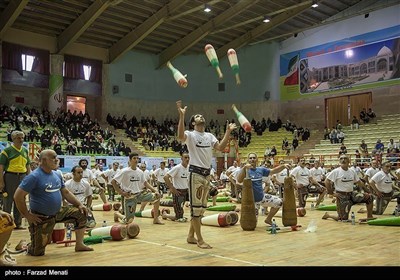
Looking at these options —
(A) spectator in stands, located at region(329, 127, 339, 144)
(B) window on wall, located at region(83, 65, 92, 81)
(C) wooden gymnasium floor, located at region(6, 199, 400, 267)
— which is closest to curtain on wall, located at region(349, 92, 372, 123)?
(A) spectator in stands, located at region(329, 127, 339, 144)

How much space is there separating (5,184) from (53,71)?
2106cm

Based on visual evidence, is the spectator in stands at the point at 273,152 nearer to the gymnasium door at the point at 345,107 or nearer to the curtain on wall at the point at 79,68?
the gymnasium door at the point at 345,107

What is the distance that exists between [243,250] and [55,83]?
24.1 metres

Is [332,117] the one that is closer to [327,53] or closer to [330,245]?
[327,53]

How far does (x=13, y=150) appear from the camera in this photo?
299 inches

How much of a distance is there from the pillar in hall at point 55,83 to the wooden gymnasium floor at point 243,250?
68.0 ft

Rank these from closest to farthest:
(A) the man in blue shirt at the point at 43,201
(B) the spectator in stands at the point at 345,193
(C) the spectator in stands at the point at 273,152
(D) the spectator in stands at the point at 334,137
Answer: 1. (A) the man in blue shirt at the point at 43,201
2. (B) the spectator in stands at the point at 345,193
3. (C) the spectator in stands at the point at 273,152
4. (D) the spectator in stands at the point at 334,137

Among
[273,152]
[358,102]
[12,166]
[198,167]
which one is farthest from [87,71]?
[198,167]

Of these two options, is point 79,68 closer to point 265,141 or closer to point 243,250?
point 265,141

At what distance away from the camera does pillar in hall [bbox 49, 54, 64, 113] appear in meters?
27.2

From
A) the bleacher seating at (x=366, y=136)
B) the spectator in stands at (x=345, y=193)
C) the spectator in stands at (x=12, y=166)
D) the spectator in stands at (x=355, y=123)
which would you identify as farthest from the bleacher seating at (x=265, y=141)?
the spectator in stands at (x=12, y=166)

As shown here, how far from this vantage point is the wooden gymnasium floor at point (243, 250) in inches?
197

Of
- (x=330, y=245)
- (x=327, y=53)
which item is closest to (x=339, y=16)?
(x=327, y=53)

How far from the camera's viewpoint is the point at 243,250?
5.82 meters
